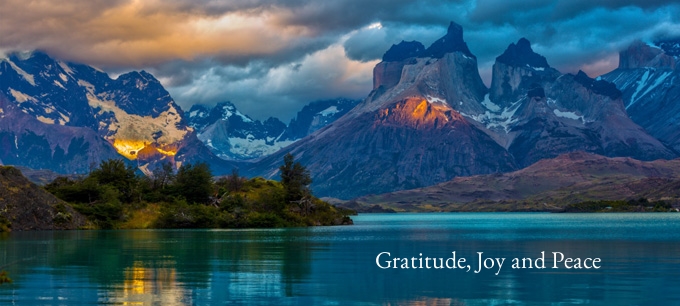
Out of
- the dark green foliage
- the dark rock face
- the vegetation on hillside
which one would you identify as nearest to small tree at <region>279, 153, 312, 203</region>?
the vegetation on hillside

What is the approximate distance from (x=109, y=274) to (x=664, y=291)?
4159 cm

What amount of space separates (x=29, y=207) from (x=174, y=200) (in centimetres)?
3476

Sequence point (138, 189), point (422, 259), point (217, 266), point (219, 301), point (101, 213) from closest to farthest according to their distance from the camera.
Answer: point (219, 301), point (217, 266), point (422, 259), point (101, 213), point (138, 189)

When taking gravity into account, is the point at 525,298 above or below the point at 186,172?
below

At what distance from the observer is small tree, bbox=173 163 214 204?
621 feet

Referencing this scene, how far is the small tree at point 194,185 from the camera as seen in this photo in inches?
7451

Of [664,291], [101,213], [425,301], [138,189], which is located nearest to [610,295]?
[664,291]

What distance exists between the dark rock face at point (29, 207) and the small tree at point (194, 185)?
28424 mm

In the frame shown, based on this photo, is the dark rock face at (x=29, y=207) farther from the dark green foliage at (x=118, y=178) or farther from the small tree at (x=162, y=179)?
the small tree at (x=162, y=179)

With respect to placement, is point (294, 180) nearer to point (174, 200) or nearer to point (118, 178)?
point (174, 200)

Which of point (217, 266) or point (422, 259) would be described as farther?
point (422, 259)

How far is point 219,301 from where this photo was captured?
5144cm

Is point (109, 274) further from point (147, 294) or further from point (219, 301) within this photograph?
point (219, 301)

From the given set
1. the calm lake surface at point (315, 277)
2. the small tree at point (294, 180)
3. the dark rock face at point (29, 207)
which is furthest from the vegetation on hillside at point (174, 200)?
the calm lake surface at point (315, 277)
